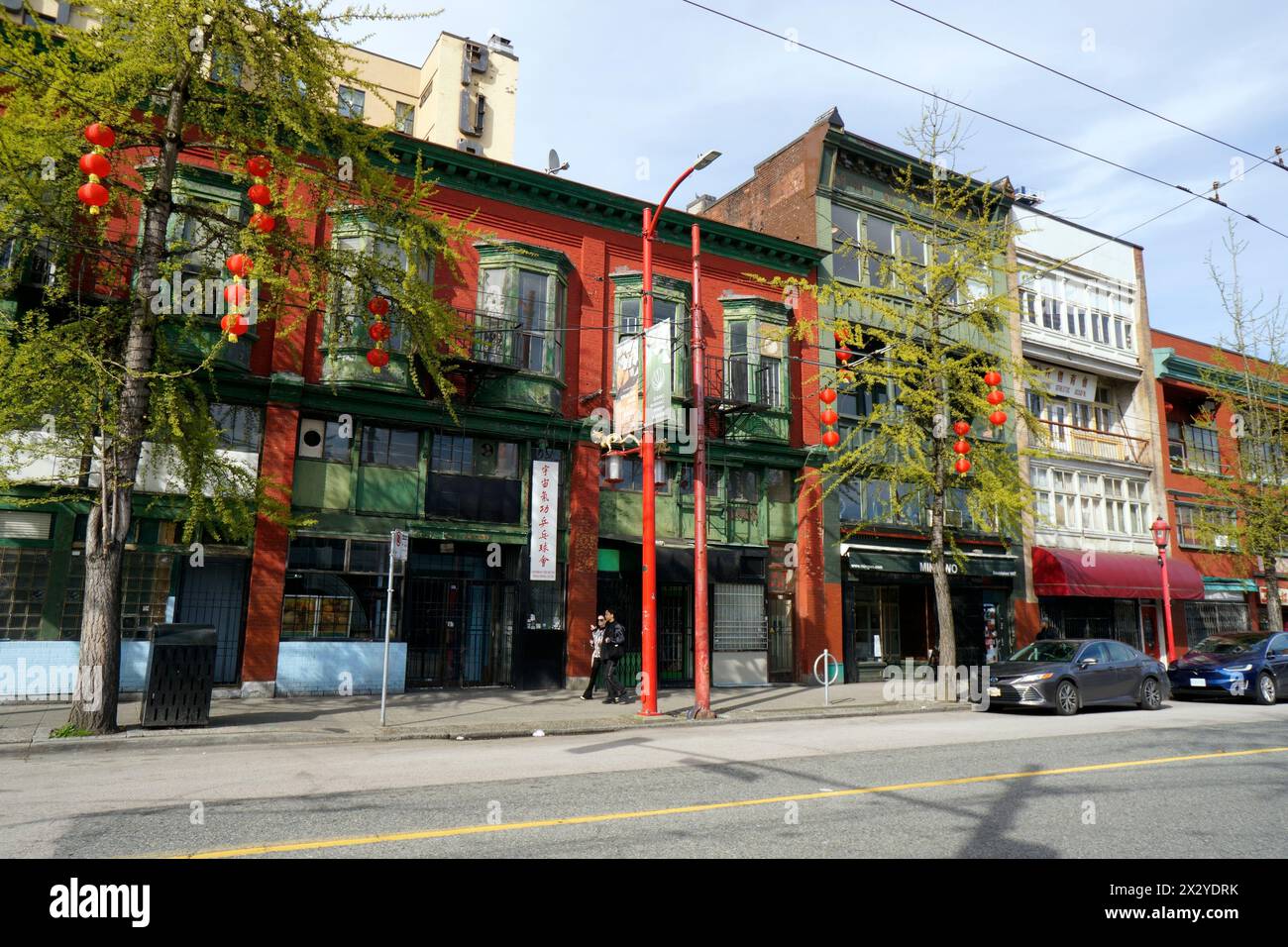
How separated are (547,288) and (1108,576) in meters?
20.9

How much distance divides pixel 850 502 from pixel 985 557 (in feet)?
17.6

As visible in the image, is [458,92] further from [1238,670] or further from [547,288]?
[1238,670]

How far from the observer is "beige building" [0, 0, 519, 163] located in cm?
3559

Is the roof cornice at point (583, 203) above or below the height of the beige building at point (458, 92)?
below

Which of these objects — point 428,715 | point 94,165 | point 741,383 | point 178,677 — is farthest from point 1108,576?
point 94,165

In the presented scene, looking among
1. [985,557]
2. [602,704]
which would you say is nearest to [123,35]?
[602,704]

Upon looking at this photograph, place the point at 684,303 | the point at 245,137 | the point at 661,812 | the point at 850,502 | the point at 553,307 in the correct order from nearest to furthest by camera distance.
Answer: the point at 661,812 < the point at 245,137 < the point at 553,307 < the point at 684,303 < the point at 850,502

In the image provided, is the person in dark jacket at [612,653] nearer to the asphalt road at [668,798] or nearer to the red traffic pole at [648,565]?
the red traffic pole at [648,565]

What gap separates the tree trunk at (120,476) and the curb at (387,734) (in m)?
0.61

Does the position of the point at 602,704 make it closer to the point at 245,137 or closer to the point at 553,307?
the point at 553,307

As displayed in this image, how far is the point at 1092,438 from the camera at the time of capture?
101ft

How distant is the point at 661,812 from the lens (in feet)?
21.7

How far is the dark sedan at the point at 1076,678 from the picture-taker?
51.5 ft

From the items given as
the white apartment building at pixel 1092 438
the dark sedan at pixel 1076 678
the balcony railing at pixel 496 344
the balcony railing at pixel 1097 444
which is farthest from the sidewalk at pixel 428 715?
the balcony railing at pixel 1097 444
